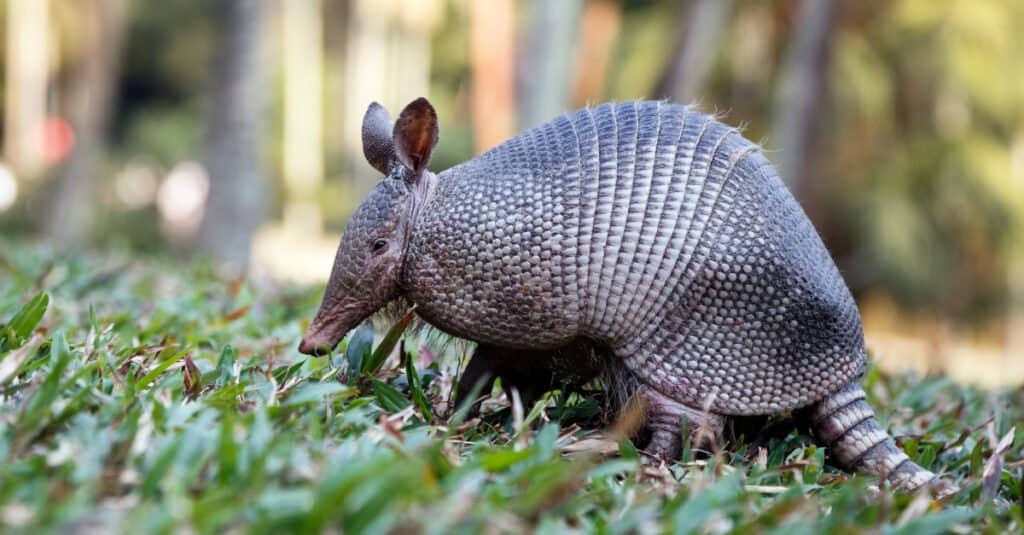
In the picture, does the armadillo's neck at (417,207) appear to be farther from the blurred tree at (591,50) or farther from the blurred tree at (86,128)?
the blurred tree at (591,50)

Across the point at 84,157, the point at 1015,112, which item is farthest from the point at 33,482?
the point at 1015,112

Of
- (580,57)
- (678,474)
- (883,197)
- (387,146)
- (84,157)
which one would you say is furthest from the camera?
(883,197)

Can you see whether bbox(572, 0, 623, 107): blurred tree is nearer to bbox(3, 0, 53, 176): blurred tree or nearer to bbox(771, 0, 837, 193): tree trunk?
bbox(771, 0, 837, 193): tree trunk

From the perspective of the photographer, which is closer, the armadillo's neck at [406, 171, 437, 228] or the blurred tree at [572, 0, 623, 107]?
the armadillo's neck at [406, 171, 437, 228]

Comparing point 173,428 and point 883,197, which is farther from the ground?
point 173,428

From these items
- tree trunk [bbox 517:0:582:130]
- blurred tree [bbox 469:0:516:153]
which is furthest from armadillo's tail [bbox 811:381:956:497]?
blurred tree [bbox 469:0:516:153]

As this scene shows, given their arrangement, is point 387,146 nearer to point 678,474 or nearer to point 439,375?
point 439,375
